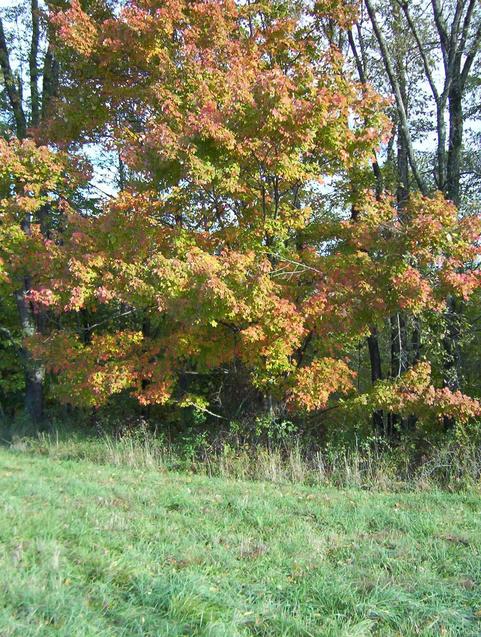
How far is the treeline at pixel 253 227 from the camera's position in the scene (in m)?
7.48

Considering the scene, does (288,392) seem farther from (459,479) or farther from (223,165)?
(223,165)

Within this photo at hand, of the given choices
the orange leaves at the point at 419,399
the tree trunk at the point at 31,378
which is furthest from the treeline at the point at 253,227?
the tree trunk at the point at 31,378

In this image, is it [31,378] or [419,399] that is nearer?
[419,399]

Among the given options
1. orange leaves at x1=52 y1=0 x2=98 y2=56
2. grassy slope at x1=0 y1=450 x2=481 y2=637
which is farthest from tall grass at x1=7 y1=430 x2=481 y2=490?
orange leaves at x1=52 y1=0 x2=98 y2=56

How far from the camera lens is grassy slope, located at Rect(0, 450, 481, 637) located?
2.98 metres

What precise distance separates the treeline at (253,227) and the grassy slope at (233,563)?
261 cm

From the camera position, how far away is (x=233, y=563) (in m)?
3.87

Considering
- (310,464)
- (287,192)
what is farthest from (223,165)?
(310,464)

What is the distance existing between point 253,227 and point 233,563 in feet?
19.6

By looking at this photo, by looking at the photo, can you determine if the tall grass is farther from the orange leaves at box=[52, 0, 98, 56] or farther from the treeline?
the orange leaves at box=[52, 0, 98, 56]

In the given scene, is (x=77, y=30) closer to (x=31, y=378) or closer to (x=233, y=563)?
(x=31, y=378)

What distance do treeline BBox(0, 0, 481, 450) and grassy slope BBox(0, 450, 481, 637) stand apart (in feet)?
8.56

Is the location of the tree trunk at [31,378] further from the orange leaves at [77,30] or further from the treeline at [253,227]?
the orange leaves at [77,30]

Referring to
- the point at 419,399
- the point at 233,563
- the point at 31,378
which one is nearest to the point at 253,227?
the point at 419,399
